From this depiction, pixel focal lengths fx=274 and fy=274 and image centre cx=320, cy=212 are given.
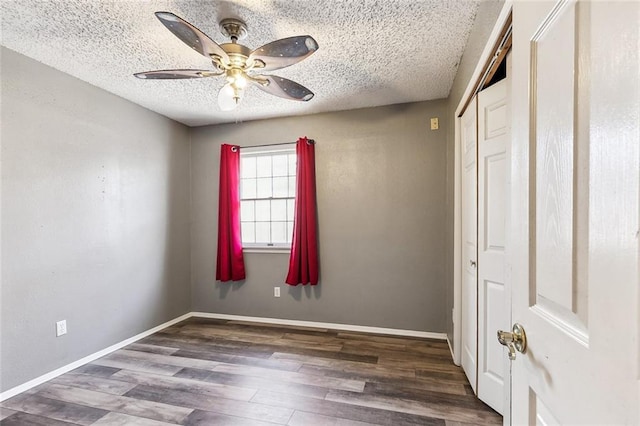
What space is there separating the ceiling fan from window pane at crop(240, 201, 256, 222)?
5.90 ft

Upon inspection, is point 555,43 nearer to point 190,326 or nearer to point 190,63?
point 190,63

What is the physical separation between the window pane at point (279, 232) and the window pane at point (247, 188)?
501mm

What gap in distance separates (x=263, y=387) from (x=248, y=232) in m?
1.97

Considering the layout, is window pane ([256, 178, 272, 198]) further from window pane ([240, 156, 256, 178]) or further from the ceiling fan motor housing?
the ceiling fan motor housing

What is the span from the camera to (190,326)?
331cm

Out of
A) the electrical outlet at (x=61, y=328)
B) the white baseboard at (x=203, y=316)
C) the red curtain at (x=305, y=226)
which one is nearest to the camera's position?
the white baseboard at (x=203, y=316)

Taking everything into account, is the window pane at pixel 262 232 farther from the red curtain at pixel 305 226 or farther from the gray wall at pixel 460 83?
the gray wall at pixel 460 83

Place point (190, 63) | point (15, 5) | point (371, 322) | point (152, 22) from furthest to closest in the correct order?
1. point (371, 322)
2. point (190, 63)
3. point (152, 22)
4. point (15, 5)

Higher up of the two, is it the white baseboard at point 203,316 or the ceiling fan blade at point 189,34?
the ceiling fan blade at point 189,34

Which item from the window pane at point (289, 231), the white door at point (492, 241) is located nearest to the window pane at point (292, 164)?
the window pane at point (289, 231)

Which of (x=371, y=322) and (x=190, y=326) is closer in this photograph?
(x=371, y=322)

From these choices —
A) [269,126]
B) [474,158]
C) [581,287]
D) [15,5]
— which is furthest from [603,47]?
[269,126]

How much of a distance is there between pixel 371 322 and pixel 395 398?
46.6 inches

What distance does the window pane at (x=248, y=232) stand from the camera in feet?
11.9
